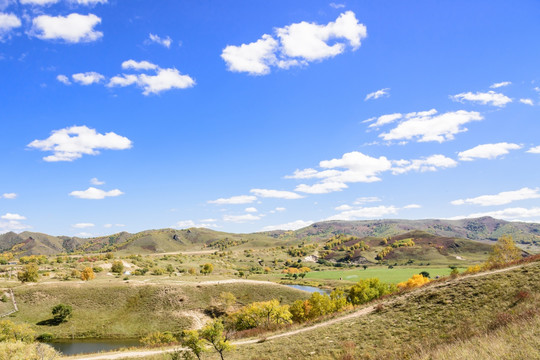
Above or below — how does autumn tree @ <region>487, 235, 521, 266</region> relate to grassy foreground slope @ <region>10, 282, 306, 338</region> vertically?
above

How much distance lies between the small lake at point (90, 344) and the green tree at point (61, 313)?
942 cm

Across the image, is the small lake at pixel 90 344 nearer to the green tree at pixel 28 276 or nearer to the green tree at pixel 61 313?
the green tree at pixel 61 313

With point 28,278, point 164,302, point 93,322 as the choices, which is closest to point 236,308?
point 164,302

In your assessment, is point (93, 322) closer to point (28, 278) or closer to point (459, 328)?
point (28, 278)

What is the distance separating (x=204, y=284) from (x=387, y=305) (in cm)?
8997

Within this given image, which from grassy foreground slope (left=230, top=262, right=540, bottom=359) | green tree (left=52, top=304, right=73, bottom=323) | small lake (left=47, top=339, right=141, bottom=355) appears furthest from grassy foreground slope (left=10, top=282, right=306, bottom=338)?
grassy foreground slope (left=230, top=262, right=540, bottom=359)

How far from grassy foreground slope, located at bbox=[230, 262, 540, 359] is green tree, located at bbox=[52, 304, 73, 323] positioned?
83.0 m

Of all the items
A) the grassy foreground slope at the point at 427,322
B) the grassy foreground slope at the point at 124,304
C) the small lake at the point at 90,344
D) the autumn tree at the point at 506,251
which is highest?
the grassy foreground slope at the point at 427,322

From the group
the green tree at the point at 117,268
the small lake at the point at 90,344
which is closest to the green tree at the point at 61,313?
the small lake at the point at 90,344

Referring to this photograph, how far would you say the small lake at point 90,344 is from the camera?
75.6 m

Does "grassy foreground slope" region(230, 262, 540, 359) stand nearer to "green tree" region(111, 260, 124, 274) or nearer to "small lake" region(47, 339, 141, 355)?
"small lake" region(47, 339, 141, 355)

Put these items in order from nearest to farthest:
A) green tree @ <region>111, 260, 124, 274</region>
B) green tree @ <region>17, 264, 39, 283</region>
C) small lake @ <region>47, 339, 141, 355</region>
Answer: small lake @ <region>47, 339, 141, 355</region> → green tree @ <region>17, 264, 39, 283</region> → green tree @ <region>111, 260, 124, 274</region>

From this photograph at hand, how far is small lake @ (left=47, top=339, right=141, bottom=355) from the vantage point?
75.6m

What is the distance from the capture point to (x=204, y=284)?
114m
